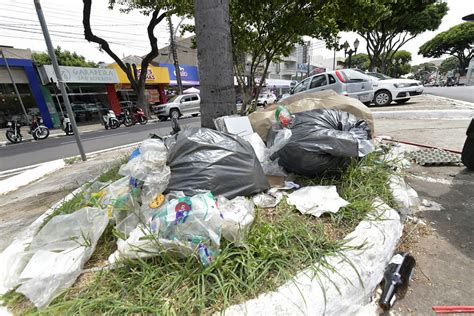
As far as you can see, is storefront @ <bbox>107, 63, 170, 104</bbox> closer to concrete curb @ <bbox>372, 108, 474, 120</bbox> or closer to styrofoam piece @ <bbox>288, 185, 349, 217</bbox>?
concrete curb @ <bbox>372, 108, 474, 120</bbox>

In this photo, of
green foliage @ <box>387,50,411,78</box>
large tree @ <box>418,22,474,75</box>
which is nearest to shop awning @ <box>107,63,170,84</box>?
green foliage @ <box>387,50,411,78</box>

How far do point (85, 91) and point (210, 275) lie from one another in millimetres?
17935

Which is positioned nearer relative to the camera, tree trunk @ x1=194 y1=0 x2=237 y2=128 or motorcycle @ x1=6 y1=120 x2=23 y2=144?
tree trunk @ x1=194 y1=0 x2=237 y2=128

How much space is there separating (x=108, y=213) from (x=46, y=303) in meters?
0.53

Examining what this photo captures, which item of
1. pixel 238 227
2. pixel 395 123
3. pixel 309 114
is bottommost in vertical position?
pixel 395 123

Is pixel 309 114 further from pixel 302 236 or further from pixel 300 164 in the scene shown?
pixel 302 236

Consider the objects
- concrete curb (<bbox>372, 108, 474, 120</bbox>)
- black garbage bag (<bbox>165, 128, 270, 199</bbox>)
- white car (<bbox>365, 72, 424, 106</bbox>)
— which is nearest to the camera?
black garbage bag (<bbox>165, 128, 270, 199</bbox>)

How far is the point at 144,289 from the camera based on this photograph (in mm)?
1139

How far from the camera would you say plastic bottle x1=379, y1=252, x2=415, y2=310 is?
4.09ft

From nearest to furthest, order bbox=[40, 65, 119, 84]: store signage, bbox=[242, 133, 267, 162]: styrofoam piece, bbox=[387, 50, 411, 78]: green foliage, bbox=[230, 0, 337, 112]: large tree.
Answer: bbox=[242, 133, 267, 162]: styrofoam piece
bbox=[230, 0, 337, 112]: large tree
bbox=[40, 65, 119, 84]: store signage
bbox=[387, 50, 411, 78]: green foliage

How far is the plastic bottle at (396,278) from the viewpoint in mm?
1247

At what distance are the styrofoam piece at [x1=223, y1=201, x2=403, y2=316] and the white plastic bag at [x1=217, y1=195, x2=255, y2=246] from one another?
33 cm

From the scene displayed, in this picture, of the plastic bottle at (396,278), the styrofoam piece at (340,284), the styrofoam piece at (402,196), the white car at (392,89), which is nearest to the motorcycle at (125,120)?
the white car at (392,89)

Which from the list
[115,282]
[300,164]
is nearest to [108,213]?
[115,282]
